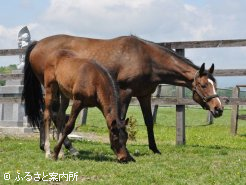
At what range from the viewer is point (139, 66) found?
8.34 metres

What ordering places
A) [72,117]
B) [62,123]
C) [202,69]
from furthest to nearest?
1. [62,123]
2. [202,69]
3. [72,117]

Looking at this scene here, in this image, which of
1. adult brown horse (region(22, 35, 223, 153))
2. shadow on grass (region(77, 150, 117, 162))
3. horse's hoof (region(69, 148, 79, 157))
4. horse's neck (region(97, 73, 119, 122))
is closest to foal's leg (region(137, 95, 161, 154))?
adult brown horse (region(22, 35, 223, 153))

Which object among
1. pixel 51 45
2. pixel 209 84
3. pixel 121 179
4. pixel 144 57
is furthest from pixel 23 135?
pixel 121 179

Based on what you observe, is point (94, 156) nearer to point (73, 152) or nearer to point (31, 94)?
point (73, 152)

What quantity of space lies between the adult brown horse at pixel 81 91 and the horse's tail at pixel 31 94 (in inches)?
30.5

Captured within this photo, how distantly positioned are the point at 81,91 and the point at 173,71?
6.92ft

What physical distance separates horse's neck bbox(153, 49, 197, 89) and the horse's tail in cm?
233

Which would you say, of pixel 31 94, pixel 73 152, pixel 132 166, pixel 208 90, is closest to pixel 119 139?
pixel 132 166

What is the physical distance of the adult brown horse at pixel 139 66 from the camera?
8.27 metres

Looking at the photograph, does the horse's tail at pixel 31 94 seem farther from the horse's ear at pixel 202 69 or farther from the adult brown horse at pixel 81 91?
the horse's ear at pixel 202 69

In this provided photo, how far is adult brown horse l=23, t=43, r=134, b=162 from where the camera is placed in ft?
22.5

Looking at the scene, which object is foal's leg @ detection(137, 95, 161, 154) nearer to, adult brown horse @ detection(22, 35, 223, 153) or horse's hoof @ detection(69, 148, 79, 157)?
adult brown horse @ detection(22, 35, 223, 153)

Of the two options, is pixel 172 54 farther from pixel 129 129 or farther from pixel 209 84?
pixel 129 129

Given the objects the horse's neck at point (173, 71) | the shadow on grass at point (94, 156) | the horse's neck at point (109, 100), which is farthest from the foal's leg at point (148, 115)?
the horse's neck at point (109, 100)
